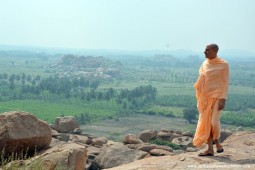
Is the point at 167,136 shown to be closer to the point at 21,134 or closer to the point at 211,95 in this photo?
the point at 21,134

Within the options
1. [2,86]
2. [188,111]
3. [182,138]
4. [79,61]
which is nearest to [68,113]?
[188,111]

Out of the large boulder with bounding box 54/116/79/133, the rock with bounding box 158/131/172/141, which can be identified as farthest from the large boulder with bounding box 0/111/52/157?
the rock with bounding box 158/131/172/141

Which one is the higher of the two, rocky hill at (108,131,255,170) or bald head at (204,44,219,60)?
bald head at (204,44,219,60)

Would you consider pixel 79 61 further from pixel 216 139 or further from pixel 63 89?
pixel 216 139

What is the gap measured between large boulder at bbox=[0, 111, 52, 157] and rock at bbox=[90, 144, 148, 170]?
→ 1.54 m

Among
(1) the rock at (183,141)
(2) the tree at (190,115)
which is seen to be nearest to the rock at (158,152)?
(1) the rock at (183,141)

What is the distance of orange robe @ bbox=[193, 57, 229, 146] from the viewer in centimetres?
744

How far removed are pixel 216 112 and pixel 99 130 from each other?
139ft

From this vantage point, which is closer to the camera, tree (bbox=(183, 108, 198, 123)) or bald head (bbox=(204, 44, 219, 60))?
bald head (bbox=(204, 44, 219, 60))

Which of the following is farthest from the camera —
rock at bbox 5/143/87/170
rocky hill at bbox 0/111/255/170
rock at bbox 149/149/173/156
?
rock at bbox 149/149/173/156

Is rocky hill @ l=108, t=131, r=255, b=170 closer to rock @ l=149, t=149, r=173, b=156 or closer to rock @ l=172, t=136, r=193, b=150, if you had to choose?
rock @ l=149, t=149, r=173, b=156

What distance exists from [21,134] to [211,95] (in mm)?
4741

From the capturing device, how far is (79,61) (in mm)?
160625

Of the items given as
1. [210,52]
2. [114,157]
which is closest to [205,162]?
[210,52]
